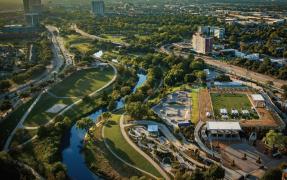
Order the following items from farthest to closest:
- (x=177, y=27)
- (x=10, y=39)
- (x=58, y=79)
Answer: (x=177, y=27), (x=10, y=39), (x=58, y=79)

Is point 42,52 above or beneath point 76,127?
above

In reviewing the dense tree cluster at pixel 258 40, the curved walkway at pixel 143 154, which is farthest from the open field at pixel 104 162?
the dense tree cluster at pixel 258 40

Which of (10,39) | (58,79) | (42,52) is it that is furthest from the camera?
(10,39)

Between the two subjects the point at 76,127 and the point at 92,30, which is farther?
the point at 92,30

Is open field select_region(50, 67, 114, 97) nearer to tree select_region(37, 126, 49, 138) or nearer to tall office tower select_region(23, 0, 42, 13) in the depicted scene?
tree select_region(37, 126, 49, 138)

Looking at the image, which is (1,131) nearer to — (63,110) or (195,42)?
(63,110)

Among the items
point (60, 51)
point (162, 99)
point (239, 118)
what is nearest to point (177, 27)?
point (60, 51)
